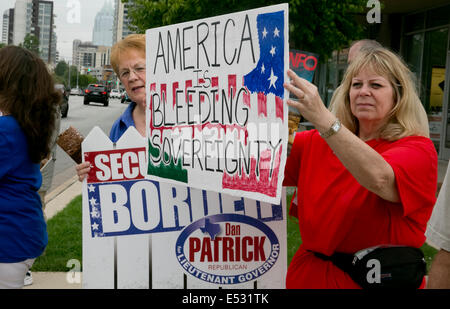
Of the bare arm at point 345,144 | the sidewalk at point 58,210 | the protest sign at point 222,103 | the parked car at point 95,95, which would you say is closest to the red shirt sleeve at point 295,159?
the protest sign at point 222,103

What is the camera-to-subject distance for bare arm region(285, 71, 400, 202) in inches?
60.5

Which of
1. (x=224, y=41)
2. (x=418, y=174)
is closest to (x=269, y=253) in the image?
(x=418, y=174)

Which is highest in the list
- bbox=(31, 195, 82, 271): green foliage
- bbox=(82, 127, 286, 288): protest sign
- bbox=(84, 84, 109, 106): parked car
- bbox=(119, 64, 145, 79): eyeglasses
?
bbox=(84, 84, 109, 106): parked car

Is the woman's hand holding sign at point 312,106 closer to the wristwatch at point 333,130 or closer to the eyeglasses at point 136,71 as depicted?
the wristwatch at point 333,130

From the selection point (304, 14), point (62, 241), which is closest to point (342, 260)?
point (62, 241)

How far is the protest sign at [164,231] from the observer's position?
217 centimetres

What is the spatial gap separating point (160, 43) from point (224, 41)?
0.37m

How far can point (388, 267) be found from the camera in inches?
66.3

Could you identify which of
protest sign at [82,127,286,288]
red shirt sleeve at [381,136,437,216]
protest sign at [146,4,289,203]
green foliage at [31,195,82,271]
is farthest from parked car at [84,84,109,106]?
red shirt sleeve at [381,136,437,216]

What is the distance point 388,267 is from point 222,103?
786 millimetres

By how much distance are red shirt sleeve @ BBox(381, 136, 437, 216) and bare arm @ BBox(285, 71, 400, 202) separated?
0.06 meters

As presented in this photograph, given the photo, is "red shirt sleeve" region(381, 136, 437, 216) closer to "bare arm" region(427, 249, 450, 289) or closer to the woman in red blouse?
the woman in red blouse

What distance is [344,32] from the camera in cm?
970
